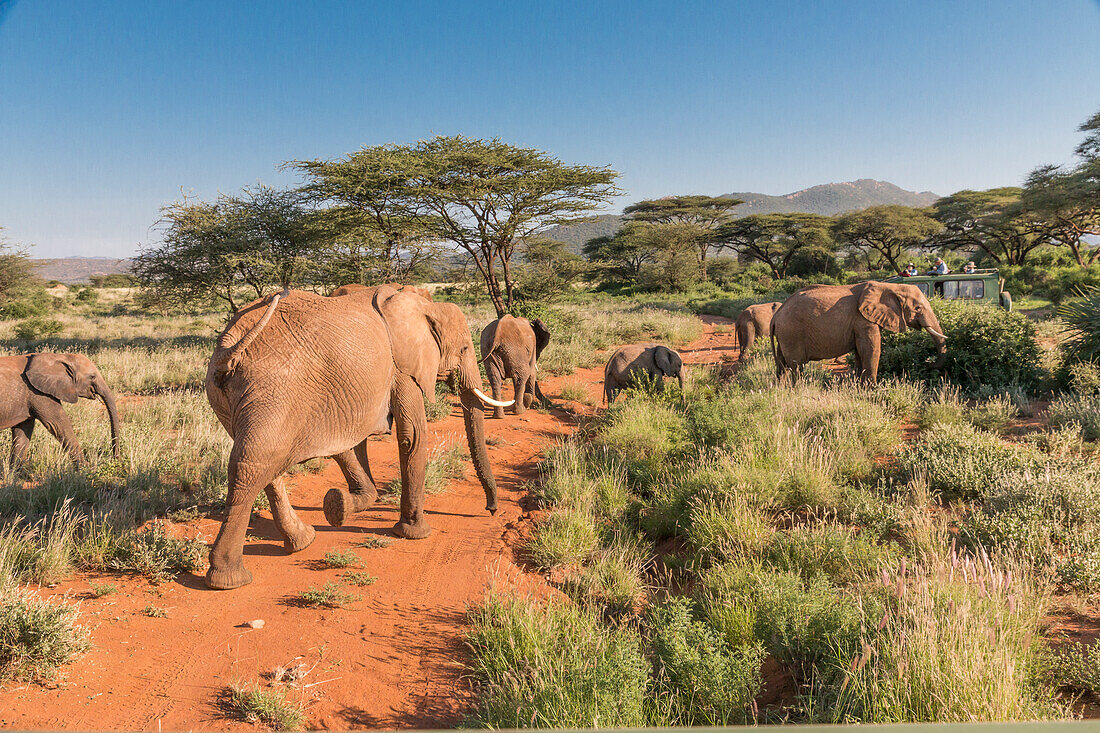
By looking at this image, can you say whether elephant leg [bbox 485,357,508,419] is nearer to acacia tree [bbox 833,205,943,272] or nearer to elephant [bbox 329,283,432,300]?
elephant [bbox 329,283,432,300]

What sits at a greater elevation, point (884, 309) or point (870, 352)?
point (884, 309)

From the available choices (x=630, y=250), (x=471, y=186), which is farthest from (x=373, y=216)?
(x=630, y=250)

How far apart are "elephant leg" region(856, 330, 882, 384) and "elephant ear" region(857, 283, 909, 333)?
23 centimetres

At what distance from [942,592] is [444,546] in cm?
336

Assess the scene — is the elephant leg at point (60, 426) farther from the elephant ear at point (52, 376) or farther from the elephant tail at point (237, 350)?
the elephant tail at point (237, 350)

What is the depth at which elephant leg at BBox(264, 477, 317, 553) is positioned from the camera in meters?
3.94

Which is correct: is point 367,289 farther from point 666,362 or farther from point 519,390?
point 666,362

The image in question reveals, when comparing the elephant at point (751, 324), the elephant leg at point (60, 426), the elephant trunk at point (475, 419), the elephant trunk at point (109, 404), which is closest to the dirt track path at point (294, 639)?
the elephant trunk at point (475, 419)

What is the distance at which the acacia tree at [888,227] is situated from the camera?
38.0 m

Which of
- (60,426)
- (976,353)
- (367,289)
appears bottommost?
(976,353)

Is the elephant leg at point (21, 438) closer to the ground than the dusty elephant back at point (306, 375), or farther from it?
closer to the ground

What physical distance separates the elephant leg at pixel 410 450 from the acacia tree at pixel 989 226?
3910 cm

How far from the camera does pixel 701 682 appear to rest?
2.45 m

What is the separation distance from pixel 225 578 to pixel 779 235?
156 ft
